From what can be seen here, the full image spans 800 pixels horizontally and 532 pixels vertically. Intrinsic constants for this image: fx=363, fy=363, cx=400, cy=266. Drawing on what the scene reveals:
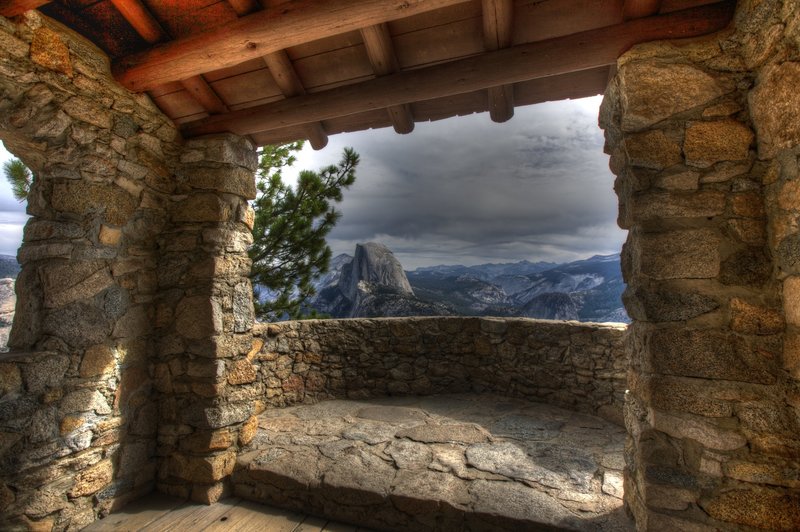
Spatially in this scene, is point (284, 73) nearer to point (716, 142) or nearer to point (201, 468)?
point (716, 142)

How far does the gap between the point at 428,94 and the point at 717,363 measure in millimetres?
1934

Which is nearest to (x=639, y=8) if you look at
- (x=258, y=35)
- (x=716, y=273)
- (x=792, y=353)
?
(x=716, y=273)

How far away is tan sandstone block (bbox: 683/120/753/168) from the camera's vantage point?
1556 mm

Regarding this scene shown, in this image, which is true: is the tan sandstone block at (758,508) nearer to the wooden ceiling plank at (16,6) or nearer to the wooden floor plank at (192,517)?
the wooden floor plank at (192,517)

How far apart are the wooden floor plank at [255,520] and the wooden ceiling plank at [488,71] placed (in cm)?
257

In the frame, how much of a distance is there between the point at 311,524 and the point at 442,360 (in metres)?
2.38

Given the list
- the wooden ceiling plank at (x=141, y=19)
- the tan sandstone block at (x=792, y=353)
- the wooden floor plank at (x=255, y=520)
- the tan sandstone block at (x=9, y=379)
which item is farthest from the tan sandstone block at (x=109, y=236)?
the tan sandstone block at (x=792, y=353)

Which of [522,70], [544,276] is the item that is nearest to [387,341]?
[522,70]

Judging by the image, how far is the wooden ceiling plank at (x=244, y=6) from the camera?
Result: 188cm

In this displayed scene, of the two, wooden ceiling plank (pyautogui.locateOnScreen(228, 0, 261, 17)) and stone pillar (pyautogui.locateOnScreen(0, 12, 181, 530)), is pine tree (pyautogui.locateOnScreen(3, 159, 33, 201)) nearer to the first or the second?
stone pillar (pyautogui.locateOnScreen(0, 12, 181, 530))

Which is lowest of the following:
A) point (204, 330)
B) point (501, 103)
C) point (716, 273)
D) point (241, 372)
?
point (241, 372)

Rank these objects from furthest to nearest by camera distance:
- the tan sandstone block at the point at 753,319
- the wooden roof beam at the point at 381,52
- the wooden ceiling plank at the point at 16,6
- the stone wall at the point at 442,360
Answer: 1. the stone wall at the point at 442,360
2. the wooden roof beam at the point at 381,52
3. the wooden ceiling plank at the point at 16,6
4. the tan sandstone block at the point at 753,319

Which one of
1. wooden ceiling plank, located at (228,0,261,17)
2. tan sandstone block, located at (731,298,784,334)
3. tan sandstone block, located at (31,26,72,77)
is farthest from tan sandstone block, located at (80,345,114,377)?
tan sandstone block, located at (731,298,784,334)

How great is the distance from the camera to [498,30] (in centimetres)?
188
